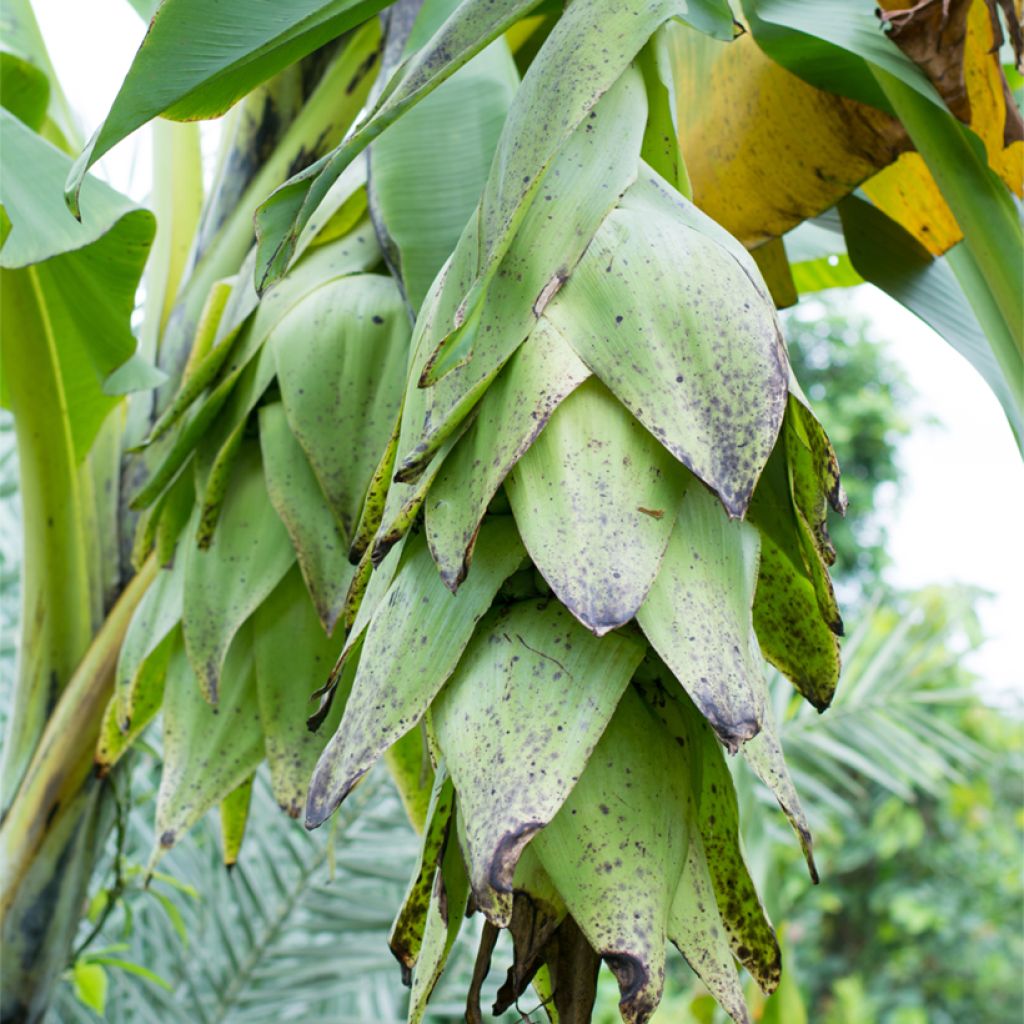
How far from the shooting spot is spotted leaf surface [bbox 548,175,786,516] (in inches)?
9.3

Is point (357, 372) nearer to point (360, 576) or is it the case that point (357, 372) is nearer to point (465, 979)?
point (360, 576)

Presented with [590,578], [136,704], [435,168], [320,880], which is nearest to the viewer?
[590,578]

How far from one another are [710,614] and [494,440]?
0.06 metres

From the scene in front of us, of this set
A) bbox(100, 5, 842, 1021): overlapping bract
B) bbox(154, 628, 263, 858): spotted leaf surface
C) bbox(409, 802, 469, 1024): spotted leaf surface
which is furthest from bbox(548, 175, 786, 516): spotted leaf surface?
bbox(154, 628, 263, 858): spotted leaf surface

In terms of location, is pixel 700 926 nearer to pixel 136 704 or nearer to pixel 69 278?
pixel 136 704

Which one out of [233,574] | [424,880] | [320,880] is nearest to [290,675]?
[233,574]

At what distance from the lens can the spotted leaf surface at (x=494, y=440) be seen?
240 millimetres

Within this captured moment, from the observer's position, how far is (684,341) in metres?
0.25

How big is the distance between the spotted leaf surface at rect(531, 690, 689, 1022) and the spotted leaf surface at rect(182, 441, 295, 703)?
0.58ft

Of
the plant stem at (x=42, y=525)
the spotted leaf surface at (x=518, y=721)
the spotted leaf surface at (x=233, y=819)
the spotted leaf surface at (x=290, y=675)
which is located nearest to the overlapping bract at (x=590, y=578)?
the spotted leaf surface at (x=518, y=721)

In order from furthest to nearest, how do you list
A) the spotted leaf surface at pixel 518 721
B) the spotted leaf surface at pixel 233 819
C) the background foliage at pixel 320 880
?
the background foliage at pixel 320 880 < the spotted leaf surface at pixel 233 819 < the spotted leaf surface at pixel 518 721

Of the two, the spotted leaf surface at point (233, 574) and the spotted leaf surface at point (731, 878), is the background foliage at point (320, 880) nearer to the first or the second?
the spotted leaf surface at point (233, 574)

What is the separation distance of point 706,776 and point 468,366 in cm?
11

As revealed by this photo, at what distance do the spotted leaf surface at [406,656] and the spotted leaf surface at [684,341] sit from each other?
0.05 meters
